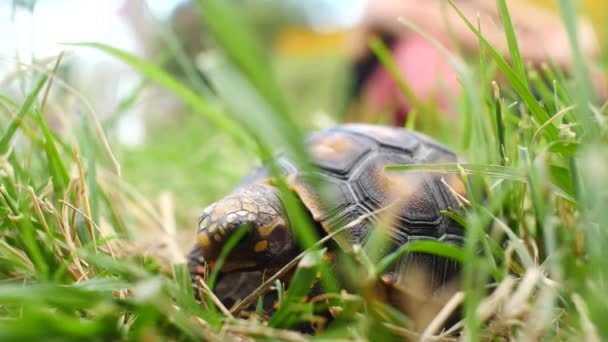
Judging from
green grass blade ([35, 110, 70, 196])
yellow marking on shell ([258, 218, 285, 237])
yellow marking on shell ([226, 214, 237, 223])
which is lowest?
yellow marking on shell ([258, 218, 285, 237])

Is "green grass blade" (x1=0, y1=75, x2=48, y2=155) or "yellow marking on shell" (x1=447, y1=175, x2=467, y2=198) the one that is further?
"yellow marking on shell" (x1=447, y1=175, x2=467, y2=198)

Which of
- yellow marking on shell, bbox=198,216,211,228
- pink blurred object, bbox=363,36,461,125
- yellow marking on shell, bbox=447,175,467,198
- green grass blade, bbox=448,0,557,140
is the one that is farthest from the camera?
pink blurred object, bbox=363,36,461,125

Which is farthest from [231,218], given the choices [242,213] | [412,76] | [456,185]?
[412,76]

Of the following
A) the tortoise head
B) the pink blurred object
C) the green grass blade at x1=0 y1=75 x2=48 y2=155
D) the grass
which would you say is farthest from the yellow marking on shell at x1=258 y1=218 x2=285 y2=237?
the pink blurred object

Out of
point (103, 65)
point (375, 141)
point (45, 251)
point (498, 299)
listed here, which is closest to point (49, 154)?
point (45, 251)

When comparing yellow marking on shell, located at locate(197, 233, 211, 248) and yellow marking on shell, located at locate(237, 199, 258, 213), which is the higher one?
yellow marking on shell, located at locate(237, 199, 258, 213)

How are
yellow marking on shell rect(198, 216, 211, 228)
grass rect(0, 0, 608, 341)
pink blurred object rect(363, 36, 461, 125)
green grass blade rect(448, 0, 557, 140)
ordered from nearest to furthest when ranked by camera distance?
grass rect(0, 0, 608, 341) → green grass blade rect(448, 0, 557, 140) → yellow marking on shell rect(198, 216, 211, 228) → pink blurred object rect(363, 36, 461, 125)

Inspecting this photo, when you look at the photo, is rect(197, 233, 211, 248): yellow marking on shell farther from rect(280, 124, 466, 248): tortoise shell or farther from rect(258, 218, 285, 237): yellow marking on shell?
rect(280, 124, 466, 248): tortoise shell

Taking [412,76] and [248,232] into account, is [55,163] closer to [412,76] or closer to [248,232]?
[248,232]

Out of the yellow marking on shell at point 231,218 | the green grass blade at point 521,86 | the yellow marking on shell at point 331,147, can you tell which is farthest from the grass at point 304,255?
the yellow marking on shell at point 331,147
